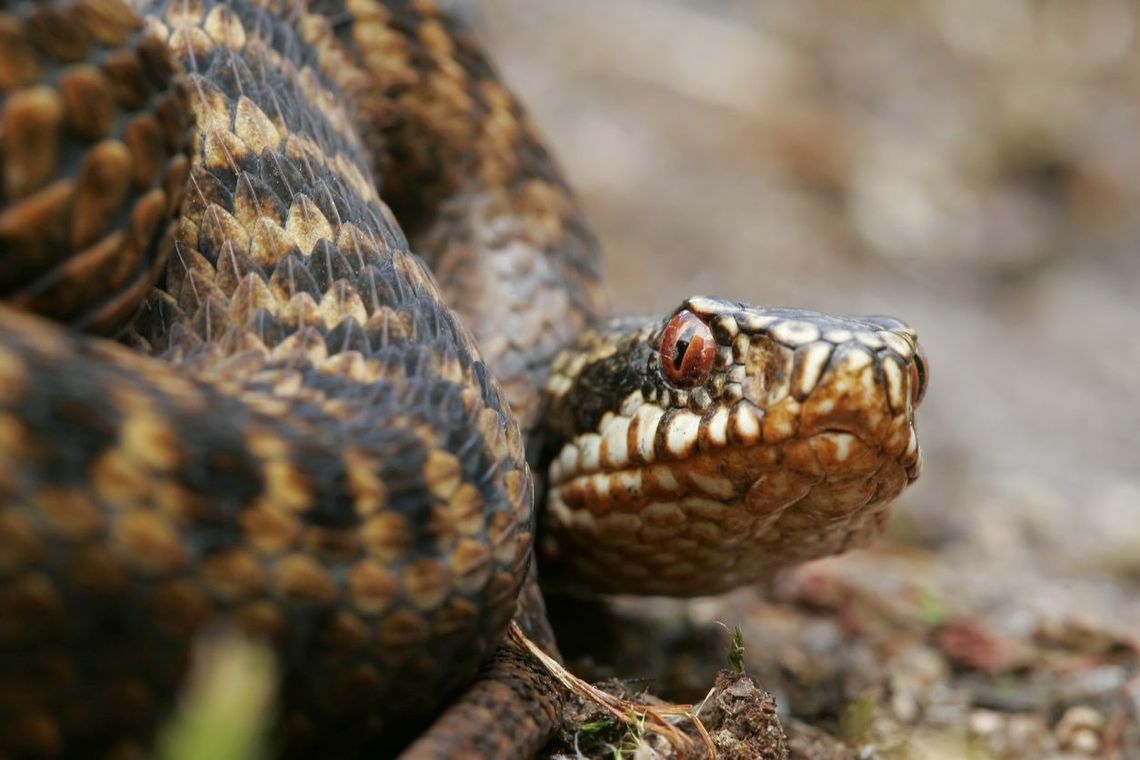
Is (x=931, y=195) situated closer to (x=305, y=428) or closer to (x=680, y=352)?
(x=680, y=352)

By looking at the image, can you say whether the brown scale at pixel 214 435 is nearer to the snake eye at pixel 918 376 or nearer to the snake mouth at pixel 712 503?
the snake mouth at pixel 712 503

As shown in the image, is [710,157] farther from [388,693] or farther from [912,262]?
[388,693]

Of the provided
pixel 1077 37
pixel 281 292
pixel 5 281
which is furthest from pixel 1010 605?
pixel 1077 37

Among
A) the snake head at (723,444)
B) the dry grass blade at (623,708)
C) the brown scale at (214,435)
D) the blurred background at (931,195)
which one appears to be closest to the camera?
the brown scale at (214,435)

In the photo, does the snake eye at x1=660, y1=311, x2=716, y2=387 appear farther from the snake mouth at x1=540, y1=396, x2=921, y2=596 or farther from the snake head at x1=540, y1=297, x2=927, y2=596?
the snake mouth at x1=540, y1=396, x2=921, y2=596

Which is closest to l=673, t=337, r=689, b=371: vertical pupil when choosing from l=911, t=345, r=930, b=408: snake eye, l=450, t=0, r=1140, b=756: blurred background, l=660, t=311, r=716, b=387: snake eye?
l=660, t=311, r=716, b=387: snake eye

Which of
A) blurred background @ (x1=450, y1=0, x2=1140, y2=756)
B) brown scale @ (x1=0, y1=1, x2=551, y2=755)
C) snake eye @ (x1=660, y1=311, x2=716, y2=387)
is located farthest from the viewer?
blurred background @ (x1=450, y1=0, x2=1140, y2=756)

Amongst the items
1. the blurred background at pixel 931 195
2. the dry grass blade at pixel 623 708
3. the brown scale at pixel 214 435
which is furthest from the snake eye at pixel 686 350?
the blurred background at pixel 931 195

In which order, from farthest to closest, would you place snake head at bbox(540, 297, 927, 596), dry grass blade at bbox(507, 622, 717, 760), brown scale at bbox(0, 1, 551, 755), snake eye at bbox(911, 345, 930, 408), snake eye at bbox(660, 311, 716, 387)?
snake eye at bbox(660, 311, 716, 387)
snake eye at bbox(911, 345, 930, 408)
snake head at bbox(540, 297, 927, 596)
dry grass blade at bbox(507, 622, 717, 760)
brown scale at bbox(0, 1, 551, 755)
